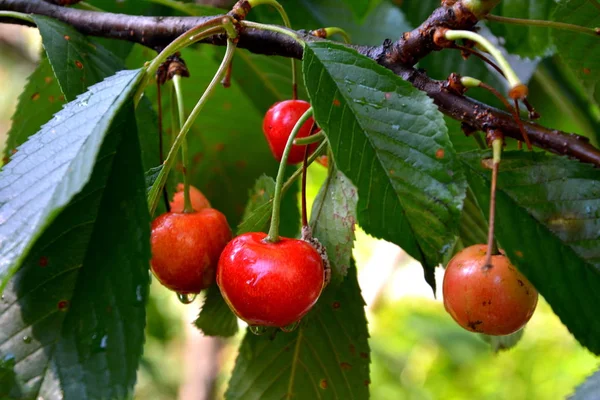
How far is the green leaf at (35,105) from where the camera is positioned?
1.35 m

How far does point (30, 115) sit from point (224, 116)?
556 mm

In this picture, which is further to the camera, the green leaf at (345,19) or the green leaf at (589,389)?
the green leaf at (345,19)

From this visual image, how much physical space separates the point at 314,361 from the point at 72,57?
719 millimetres

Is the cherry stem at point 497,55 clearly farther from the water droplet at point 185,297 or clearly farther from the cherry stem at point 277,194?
the water droplet at point 185,297

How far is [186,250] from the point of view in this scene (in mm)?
908

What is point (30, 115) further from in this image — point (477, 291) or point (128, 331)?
point (477, 291)

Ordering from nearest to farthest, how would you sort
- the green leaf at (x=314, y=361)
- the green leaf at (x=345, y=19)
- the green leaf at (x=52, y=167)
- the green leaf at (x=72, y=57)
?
1. the green leaf at (x=52, y=167)
2. the green leaf at (x=72, y=57)
3. the green leaf at (x=314, y=361)
4. the green leaf at (x=345, y=19)

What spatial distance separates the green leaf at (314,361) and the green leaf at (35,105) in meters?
0.68

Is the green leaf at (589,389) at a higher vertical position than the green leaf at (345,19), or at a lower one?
lower

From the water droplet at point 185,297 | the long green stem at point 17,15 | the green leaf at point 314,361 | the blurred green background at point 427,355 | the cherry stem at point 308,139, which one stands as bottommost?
the blurred green background at point 427,355

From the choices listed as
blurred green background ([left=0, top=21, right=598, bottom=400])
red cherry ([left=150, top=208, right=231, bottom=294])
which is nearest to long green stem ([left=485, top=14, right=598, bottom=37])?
red cherry ([left=150, top=208, right=231, bottom=294])

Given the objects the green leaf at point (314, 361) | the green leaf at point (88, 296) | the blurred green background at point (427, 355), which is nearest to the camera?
the green leaf at point (88, 296)

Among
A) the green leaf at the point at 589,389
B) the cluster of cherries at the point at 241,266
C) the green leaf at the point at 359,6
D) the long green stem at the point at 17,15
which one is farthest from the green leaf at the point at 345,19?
the green leaf at the point at 589,389

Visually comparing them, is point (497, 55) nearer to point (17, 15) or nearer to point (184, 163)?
point (184, 163)
